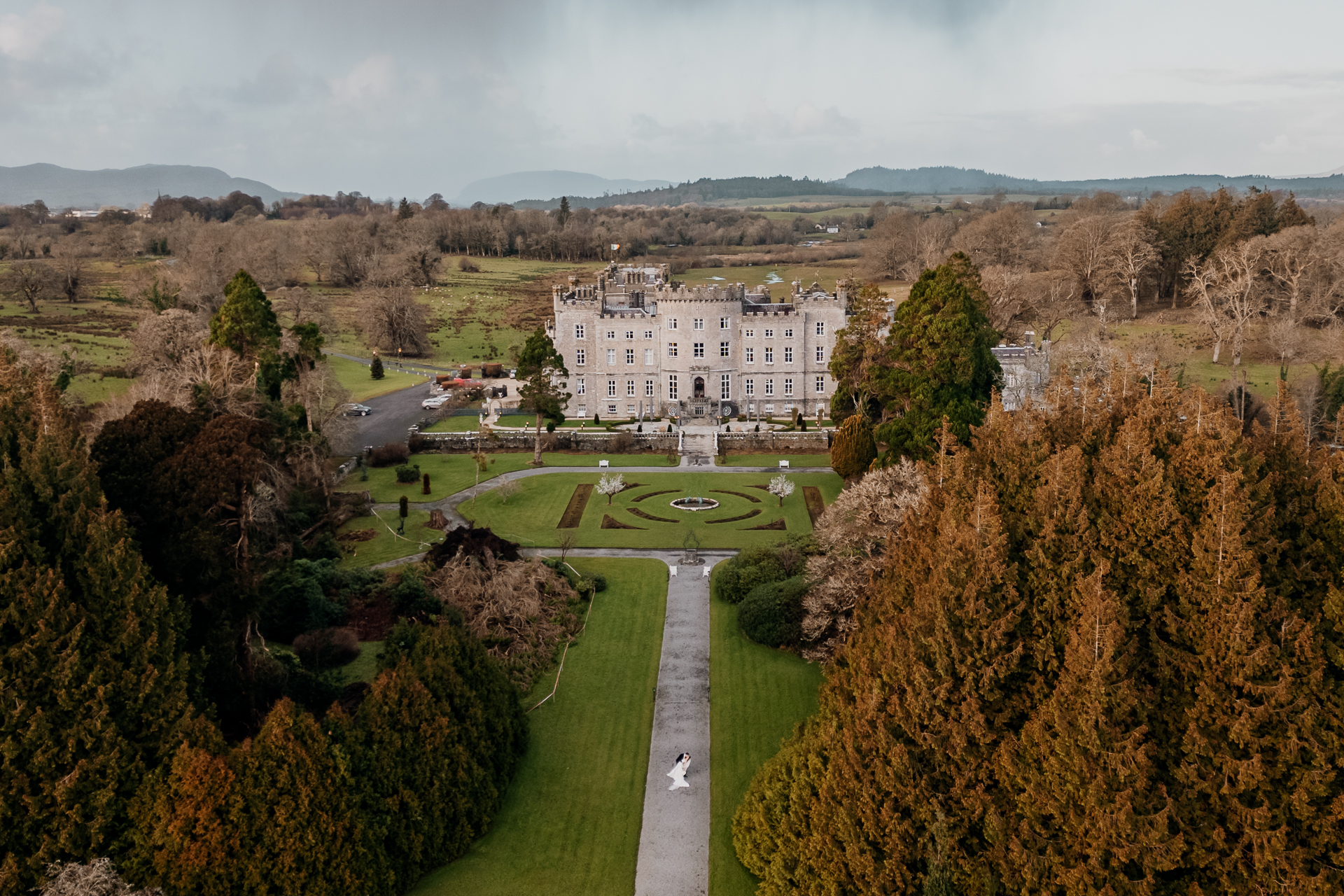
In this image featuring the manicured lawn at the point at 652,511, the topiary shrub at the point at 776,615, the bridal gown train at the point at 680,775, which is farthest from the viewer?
the manicured lawn at the point at 652,511

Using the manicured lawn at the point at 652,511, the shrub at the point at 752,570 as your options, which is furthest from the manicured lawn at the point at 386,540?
the shrub at the point at 752,570

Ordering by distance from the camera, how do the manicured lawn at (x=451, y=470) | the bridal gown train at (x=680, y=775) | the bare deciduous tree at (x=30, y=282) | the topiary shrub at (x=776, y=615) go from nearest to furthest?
1. the bridal gown train at (x=680, y=775)
2. the topiary shrub at (x=776, y=615)
3. the manicured lawn at (x=451, y=470)
4. the bare deciduous tree at (x=30, y=282)

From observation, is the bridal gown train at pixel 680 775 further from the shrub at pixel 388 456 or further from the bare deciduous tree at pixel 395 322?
the bare deciduous tree at pixel 395 322

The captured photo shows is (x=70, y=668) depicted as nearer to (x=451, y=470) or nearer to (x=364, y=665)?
(x=364, y=665)

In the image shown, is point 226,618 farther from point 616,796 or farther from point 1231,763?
point 1231,763

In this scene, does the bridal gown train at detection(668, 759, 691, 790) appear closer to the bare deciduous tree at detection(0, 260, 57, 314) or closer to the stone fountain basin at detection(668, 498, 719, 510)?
the stone fountain basin at detection(668, 498, 719, 510)
